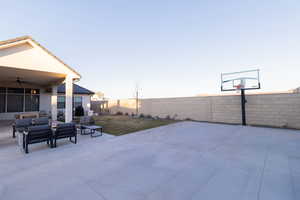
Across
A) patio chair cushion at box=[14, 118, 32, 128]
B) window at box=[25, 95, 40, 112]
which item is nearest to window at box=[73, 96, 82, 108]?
window at box=[25, 95, 40, 112]

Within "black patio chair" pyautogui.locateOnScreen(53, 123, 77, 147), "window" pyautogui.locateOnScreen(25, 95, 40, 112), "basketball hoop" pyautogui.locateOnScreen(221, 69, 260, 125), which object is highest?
"basketball hoop" pyautogui.locateOnScreen(221, 69, 260, 125)

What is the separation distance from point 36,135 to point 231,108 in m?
11.2

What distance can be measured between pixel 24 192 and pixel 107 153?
6.39 ft

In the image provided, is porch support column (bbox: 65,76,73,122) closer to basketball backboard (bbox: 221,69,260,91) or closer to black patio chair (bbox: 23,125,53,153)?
black patio chair (bbox: 23,125,53,153)

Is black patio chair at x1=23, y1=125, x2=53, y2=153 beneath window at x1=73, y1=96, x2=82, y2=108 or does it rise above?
beneath

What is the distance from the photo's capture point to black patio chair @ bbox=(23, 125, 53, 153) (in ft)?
12.5

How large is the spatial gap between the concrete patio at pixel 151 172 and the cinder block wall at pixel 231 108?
14.9ft

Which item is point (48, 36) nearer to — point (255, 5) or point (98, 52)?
point (98, 52)

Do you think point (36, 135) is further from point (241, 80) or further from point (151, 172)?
point (241, 80)

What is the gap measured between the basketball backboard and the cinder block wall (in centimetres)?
71

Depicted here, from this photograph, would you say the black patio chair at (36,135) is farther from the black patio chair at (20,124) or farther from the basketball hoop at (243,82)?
the basketball hoop at (243,82)

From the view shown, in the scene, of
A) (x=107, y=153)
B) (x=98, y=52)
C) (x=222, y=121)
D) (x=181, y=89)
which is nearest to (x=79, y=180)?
(x=107, y=153)

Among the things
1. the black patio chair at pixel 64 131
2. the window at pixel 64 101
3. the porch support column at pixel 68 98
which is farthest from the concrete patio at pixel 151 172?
the window at pixel 64 101

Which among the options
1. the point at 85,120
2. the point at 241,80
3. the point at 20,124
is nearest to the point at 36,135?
the point at 20,124
